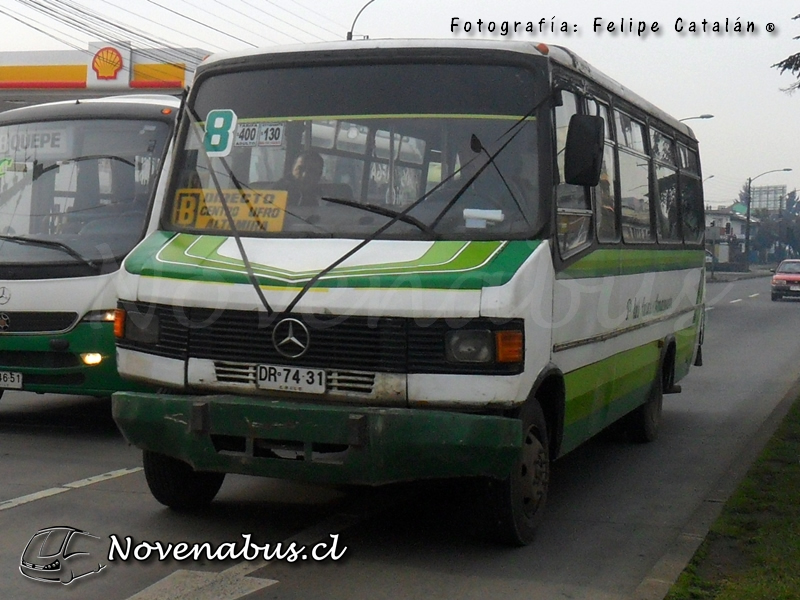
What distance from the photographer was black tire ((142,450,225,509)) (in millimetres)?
6680

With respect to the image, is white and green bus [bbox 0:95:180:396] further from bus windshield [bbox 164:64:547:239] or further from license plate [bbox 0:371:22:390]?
bus windshield [bbox 164:64:547:239]

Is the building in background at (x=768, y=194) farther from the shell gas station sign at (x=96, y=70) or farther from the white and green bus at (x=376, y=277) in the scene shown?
the white and green bus at (x=376, y=277)

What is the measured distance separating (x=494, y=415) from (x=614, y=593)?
99 cm

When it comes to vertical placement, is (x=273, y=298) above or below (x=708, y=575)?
above

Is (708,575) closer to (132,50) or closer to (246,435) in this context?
(246,435)

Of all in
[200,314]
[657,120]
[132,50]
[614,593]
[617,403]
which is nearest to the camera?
[614,593]

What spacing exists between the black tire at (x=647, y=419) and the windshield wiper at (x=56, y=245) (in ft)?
14.8

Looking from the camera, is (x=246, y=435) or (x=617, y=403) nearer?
(x=246, y=435)

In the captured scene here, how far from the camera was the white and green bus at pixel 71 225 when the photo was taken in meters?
9.21

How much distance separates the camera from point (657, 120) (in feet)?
33.1

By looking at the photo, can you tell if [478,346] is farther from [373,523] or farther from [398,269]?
[373,523]

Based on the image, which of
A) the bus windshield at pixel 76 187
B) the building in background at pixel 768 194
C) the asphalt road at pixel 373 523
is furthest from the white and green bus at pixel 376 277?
the building in background at pixel 768 194

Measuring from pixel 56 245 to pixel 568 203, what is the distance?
4.55 metres

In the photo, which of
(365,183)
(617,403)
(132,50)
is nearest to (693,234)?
(617,403)
